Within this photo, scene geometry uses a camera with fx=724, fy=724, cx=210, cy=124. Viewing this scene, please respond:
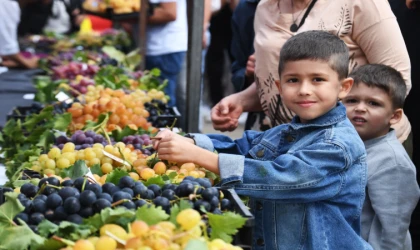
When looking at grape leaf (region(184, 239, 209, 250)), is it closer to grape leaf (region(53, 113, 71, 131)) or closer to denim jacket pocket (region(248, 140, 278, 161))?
denim jacket pocket (region(248, 140, 278, 161))

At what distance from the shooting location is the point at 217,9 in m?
8.39

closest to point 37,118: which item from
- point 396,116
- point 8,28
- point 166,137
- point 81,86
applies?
point 81,86

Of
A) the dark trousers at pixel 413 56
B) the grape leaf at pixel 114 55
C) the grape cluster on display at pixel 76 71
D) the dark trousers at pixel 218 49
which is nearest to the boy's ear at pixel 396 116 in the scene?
the dark trousers at pixel 413 56

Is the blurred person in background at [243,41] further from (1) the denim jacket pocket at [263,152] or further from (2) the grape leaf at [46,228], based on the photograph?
(2) the grape leaf at [46,228]

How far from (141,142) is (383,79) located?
0.96 metres

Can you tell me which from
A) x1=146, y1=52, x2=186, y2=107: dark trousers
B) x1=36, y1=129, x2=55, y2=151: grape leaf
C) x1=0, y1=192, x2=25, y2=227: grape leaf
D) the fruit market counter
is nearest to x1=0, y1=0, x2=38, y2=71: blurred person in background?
x1=146, y1=52, x2=186, y2=107: dark trousers

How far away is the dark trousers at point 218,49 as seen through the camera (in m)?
9.02

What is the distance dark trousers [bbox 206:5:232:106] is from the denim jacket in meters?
6.80

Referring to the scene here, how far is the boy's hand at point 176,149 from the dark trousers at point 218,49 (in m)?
6.71

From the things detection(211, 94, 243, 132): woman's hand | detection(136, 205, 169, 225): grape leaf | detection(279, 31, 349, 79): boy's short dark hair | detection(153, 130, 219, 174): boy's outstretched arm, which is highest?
detection(279, 31, 349, 79): boy's short dark hair

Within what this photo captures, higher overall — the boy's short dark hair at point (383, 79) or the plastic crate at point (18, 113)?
the boy's short dark hair at point (383, 79)

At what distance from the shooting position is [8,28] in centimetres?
702

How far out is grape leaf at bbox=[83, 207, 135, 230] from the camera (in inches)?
64.7

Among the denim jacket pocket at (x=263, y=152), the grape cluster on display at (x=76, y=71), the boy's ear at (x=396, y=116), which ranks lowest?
the grape cluster on display at (x=76, y=71)
